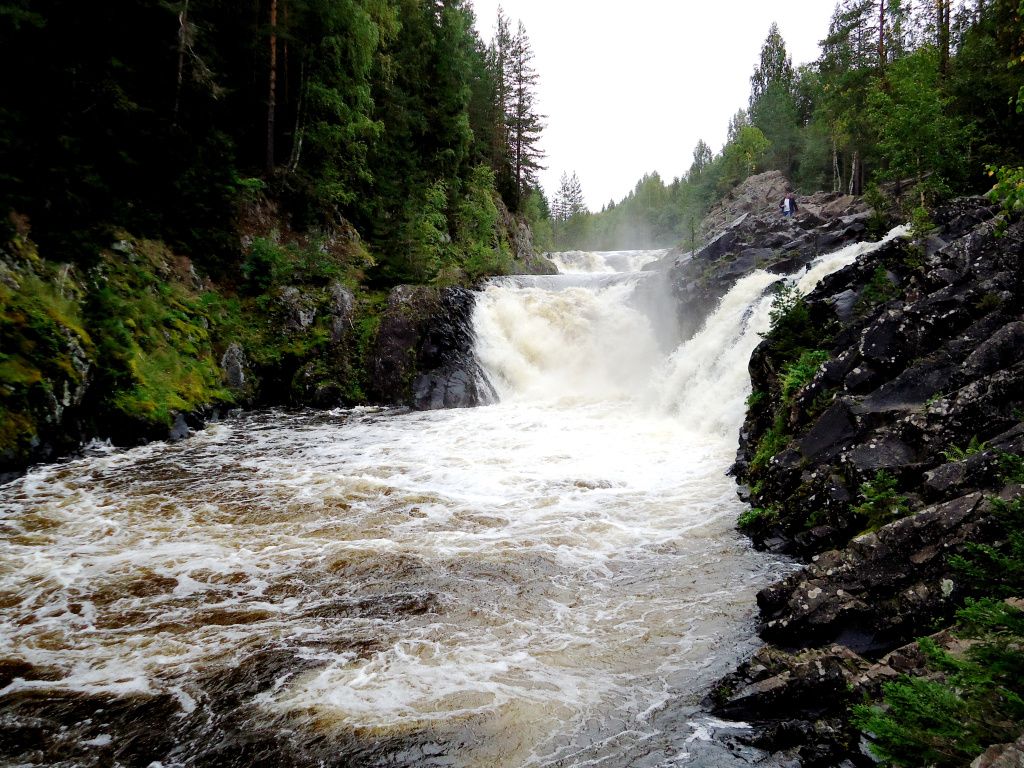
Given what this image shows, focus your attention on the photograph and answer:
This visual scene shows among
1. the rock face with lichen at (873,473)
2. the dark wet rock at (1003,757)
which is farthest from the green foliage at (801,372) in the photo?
the dark wet rock at (1003,757)

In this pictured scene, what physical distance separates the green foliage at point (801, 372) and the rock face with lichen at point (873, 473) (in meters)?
0.03

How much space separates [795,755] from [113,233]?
1762 cm

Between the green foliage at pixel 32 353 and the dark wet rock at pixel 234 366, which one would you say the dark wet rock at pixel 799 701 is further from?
the dark wet rock at pixel 234 366

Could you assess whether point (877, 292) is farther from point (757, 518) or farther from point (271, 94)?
point (271, 94)

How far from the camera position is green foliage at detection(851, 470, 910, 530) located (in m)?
6.02

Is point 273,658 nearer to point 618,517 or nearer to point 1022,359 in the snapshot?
point 618,517

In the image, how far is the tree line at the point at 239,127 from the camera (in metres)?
13.0

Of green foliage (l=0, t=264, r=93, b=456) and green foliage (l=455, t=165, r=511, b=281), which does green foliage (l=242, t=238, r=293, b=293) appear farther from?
green foliage (l=455, t=165, r=511, b=281)

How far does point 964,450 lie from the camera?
629 cm

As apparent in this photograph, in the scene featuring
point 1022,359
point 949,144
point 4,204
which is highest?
point 949,144

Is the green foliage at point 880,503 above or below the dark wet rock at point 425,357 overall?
below

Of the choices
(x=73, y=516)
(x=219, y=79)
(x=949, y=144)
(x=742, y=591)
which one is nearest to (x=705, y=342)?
(x=949, y=144)

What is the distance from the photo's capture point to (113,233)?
14.5 m

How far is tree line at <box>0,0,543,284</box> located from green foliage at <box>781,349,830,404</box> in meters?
15.3
